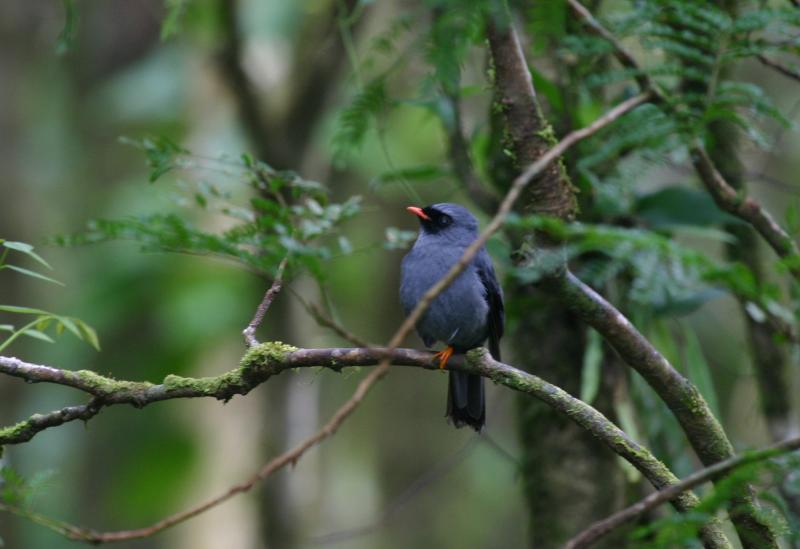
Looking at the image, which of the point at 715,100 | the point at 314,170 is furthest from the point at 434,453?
the point at 715,100

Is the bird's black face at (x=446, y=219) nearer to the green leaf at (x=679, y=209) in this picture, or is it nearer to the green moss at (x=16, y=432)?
the green leaf at (x=679, y=209)

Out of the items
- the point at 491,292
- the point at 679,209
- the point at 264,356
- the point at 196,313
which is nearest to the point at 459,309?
the point at 491,292

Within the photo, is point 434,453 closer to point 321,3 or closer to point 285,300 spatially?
point 285,300

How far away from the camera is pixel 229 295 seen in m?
7.48

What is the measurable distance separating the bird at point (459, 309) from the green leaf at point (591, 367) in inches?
16.0

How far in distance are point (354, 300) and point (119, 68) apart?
3.65m

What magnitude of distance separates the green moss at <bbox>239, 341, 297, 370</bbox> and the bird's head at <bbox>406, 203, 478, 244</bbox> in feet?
5.88

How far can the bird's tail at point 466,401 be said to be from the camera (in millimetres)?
3930

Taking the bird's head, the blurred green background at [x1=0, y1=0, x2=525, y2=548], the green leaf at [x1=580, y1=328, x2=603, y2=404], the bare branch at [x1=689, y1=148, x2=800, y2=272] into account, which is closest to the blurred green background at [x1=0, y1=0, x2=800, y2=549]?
the blurred green background at [x1=0, y1=0, x2=525, y2=548]

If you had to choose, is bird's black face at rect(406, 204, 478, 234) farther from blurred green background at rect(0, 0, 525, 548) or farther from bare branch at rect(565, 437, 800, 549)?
bare branch at rect(565, 437, 800, 549)

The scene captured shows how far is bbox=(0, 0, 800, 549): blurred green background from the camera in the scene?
6230mm

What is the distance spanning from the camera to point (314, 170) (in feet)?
21.7

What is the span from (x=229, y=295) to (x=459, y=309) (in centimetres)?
390

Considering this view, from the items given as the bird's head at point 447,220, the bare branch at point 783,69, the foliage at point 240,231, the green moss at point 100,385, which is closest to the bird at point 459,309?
the bird's head at point 447,220
